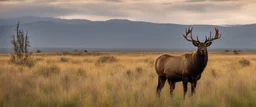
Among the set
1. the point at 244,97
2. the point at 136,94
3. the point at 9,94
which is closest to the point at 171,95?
the point at 136,94

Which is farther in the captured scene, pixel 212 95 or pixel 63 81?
pixel 63 81

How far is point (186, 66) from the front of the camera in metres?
11.6

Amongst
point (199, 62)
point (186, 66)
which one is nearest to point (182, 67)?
point (186, 66)

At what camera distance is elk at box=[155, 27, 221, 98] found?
450 inches

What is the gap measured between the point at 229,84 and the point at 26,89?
688cm

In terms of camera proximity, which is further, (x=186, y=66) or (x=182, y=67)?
(x=182, y=67)

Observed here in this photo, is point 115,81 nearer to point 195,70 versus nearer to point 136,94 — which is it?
point 136,94

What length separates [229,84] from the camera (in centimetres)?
1408

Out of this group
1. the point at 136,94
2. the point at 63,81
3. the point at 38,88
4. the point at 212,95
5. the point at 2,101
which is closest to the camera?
the point at 2,101

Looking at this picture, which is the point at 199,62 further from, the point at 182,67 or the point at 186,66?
the point at 182,67

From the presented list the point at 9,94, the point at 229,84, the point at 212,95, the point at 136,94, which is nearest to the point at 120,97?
the point at 136,94

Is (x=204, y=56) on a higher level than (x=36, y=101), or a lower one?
higher

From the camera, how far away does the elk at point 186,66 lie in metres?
11.4

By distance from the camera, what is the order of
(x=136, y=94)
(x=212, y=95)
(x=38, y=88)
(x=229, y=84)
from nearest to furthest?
1. (x=212, y=95)
2. (x=136, y=94)
3. (x=38, y=88)
4. (x=229, y=84)
